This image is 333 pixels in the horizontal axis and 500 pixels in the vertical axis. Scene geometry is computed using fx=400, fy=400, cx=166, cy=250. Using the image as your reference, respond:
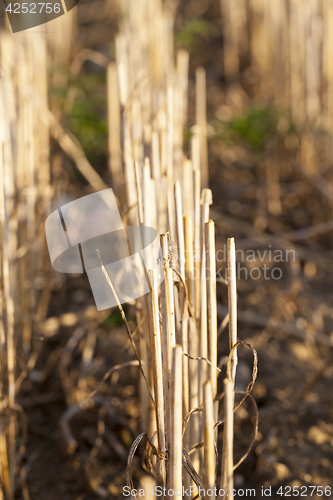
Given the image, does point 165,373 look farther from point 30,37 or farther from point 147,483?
point 30,37

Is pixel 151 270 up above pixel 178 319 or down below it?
above

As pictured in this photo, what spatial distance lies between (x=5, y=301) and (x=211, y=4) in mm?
3699

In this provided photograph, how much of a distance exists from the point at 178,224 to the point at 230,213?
1.44 metres

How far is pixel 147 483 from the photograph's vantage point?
2.64 ft

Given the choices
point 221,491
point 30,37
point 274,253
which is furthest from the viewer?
point 274,253

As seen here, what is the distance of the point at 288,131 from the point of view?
1.94 meters

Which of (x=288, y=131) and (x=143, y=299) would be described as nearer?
(x=143, y=299)

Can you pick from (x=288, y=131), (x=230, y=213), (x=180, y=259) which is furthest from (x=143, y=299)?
(x=288, y=131)

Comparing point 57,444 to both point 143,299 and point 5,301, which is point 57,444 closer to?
point 5,301

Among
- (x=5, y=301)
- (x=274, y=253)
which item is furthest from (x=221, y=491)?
(x=274, y=253)

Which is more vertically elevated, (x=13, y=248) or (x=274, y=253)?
(x=13, y=248)

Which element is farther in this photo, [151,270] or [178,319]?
[178,319]

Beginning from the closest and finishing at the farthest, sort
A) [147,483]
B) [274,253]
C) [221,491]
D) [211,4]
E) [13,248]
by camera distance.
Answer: [221,491]
[147,483]
[13,248]
[274,253]
[211,4]

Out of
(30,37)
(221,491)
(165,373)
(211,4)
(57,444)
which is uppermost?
(211,4)
